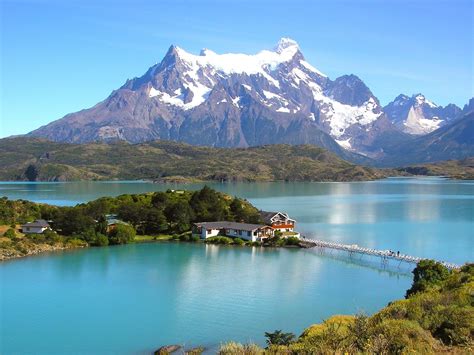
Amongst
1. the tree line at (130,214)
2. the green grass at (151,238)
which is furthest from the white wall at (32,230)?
the green grass at (151,238)

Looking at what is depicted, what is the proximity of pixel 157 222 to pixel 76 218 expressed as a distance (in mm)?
11777

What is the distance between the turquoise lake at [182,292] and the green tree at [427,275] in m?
2.87

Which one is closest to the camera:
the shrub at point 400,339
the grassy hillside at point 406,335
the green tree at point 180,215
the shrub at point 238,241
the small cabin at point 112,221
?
the shrub at point 400,339

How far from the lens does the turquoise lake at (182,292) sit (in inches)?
1293

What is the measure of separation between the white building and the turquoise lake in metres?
4.26

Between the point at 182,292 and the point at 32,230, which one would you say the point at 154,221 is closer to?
the point at 32,230

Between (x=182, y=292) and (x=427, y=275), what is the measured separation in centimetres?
1994

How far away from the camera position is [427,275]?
132 feet

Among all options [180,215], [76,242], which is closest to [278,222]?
[180,215]

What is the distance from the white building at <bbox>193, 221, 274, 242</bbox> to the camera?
69125 millimetres

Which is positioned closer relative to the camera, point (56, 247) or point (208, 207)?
point (56, 247)

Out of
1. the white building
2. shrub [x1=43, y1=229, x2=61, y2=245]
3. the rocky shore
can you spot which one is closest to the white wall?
shrub [x1=43, y1=229, x2=61, y2=245]

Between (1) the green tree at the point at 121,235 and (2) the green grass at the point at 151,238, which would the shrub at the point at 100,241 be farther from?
(2) the green grass at the point at 151,238

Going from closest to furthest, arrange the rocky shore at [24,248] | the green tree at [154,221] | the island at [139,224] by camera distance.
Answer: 1. the rocky shore at [24,248]
2. the island at [139,224]
3. the green tree at [154,221]
